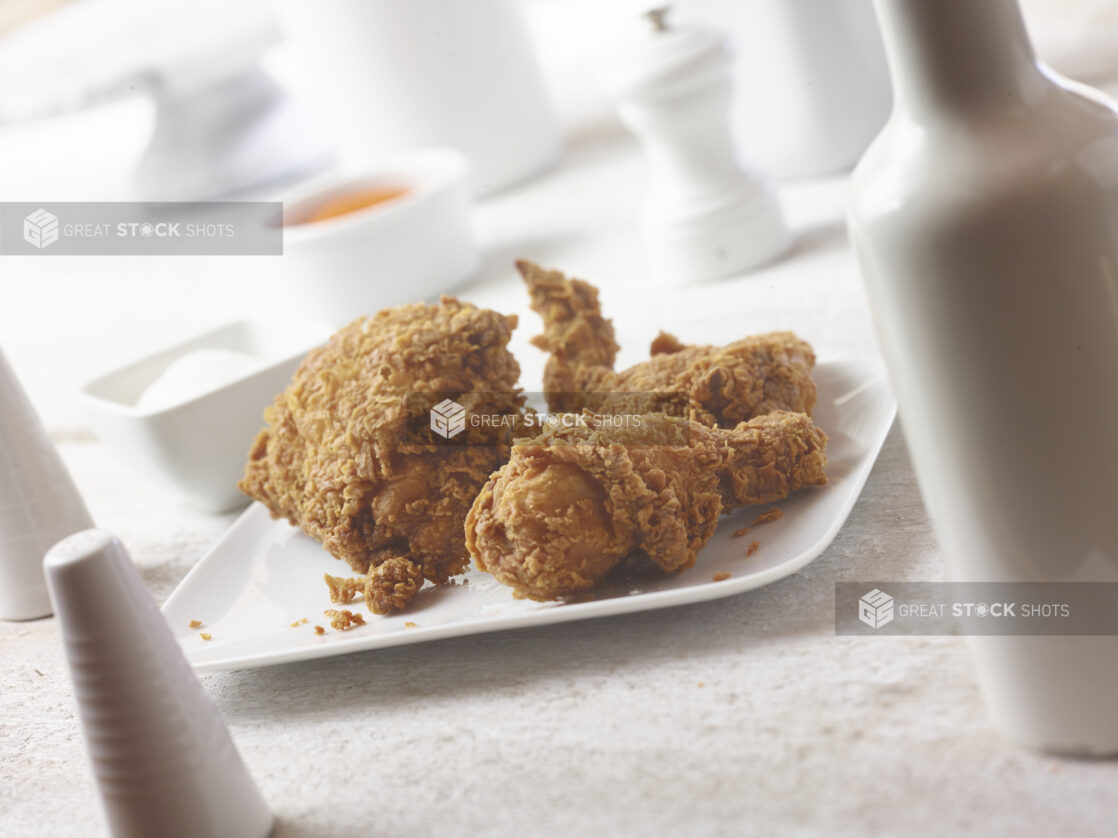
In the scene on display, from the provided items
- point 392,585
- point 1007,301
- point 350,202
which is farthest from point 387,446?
point 350,202

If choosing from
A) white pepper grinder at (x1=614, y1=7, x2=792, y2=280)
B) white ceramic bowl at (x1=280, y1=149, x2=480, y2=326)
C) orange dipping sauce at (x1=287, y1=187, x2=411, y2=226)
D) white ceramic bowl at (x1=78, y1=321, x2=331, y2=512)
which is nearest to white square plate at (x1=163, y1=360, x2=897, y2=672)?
white ceramic bowl at (x1=78, y1=321, x2=331, y2=512)

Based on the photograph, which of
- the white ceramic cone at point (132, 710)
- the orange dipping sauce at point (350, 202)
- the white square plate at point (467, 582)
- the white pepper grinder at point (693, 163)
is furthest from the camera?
the orange dipping sauce at point (350, 202)

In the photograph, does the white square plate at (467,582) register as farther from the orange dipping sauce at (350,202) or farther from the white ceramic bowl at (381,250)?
the orange dipping sauce at (350,202)

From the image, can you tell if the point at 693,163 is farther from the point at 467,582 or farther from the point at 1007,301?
the point at 1007,301

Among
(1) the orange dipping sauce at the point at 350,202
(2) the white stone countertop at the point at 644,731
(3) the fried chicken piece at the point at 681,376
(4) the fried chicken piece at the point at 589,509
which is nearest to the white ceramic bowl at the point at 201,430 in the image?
(2) the white stone countertop at the point at 644,731

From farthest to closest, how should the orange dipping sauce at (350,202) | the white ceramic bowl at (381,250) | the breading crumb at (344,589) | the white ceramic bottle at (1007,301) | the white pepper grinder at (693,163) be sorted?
1. the orange dipping sauce at (350,202)
2. the white ceramic bowl at (381,250)
3. the white pepper grinder at (693,163)
4. the breading crumb at (344,589)
5. the white ceramic bottle at (1007,301)

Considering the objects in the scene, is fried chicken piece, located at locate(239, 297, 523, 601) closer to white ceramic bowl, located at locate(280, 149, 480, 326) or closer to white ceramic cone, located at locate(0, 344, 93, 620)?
white ceramic cone, located at locate(0, 344, 93, 620)
